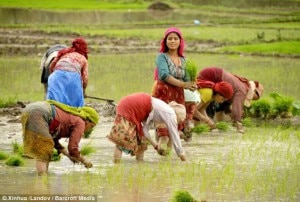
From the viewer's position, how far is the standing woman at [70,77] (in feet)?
27.9

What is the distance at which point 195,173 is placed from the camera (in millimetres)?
8547

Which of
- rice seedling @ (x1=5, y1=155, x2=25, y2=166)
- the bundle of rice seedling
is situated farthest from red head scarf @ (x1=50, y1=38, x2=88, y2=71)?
the bundle of rice seedling

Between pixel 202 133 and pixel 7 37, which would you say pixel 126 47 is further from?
pixel 202 133

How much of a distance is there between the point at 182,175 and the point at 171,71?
163 cm

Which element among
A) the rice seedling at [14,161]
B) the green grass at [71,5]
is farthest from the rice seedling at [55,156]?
the green grass at [71,5]

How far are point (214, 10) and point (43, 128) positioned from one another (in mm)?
31763

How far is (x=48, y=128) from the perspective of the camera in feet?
26.9

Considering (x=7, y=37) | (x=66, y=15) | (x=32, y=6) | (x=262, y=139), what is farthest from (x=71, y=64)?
(x=32, y=6)

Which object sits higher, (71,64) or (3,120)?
(71,64)

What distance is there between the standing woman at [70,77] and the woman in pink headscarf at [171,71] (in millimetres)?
1046

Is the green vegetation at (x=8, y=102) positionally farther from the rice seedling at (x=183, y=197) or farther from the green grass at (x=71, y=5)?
the green grass at (x=71, y=5)

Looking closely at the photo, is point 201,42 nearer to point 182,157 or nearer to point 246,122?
point 246,122

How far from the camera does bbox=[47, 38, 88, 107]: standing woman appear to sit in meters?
8.50

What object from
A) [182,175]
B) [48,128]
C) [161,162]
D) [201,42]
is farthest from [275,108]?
[201,42]
